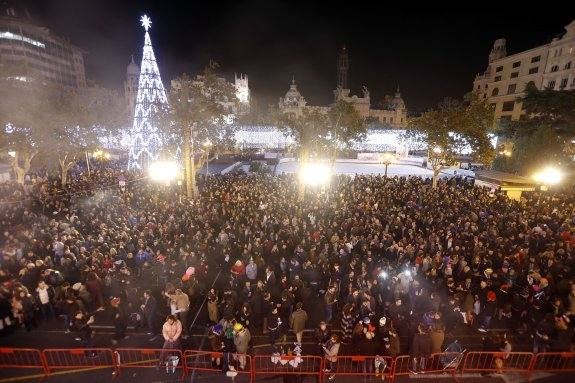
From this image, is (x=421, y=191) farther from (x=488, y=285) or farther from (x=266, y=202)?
(x=488, y=285)

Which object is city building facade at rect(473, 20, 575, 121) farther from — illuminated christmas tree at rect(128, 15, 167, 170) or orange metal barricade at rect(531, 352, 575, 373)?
orange metal barricade at rect(531, 352, 575, 373)

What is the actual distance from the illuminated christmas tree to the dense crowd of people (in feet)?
35.5

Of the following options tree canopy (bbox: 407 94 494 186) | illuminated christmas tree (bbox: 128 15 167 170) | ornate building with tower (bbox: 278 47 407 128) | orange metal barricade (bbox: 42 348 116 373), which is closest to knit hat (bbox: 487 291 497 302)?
orange metal barricade (bbox: 42 348 116 373)

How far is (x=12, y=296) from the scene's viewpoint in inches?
312

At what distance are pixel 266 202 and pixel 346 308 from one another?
1047 centimetres

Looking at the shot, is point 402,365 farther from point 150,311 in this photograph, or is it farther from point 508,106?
point 508,106

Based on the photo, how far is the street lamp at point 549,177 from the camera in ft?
68.5

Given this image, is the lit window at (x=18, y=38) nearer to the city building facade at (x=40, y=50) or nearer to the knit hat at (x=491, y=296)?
the city building facade at (x=40, y=50)

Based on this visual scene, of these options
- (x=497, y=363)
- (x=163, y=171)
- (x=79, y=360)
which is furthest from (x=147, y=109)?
(x=497, y=363)

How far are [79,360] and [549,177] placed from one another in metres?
27.0

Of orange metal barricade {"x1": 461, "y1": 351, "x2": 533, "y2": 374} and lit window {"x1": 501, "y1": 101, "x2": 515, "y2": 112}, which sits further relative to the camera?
lit window {"x1": 501, "y1": 101, "x2": 515, "y2": 112}

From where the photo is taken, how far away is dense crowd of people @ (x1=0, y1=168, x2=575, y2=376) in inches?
297

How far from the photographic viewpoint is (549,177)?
20.9m

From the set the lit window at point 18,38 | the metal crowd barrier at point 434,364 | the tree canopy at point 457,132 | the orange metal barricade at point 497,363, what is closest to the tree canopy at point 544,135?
the tree canopy at point 457,132
